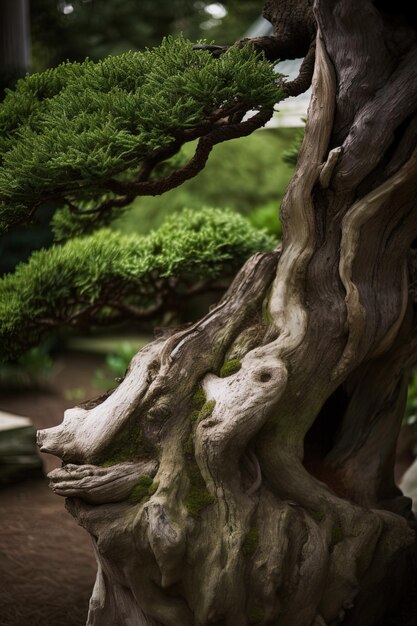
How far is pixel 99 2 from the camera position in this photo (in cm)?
942

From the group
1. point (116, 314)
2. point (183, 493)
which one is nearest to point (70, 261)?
point (116, 314)

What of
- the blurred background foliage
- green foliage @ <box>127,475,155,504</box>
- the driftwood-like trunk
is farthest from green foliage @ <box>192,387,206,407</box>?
the blurred background foliage

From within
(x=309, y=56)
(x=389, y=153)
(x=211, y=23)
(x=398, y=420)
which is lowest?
(x=398, y=420)

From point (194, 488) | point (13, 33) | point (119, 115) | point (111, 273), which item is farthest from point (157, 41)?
point (194, 488)

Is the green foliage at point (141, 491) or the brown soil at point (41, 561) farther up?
the green foliage at point (141, 491)

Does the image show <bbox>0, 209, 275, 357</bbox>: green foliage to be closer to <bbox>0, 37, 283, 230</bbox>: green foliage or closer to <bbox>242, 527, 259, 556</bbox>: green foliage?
<bbox>0, 37, 283, 230</bbox>: green foliage

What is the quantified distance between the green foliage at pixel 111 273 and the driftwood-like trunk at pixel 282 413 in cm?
56

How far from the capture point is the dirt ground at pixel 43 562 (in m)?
2.43

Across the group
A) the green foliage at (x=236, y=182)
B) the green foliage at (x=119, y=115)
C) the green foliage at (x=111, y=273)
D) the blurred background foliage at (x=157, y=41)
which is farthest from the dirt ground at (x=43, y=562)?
the green foliage at (x=236, y=182)

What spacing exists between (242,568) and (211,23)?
354 inches

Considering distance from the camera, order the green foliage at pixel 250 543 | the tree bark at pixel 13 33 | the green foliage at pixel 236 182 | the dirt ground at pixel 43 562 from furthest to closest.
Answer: the green foliage at pixel 236 182 < the tree bark at pixel 13 33 < the dirt ground at pixel 43 562 < the green foliage at pixel 250 543

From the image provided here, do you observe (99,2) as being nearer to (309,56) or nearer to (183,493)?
(309,56)

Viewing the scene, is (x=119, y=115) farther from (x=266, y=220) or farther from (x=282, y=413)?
(x=266, y=220)

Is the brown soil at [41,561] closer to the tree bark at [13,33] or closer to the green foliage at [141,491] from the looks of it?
the green foliage at [141,491]
